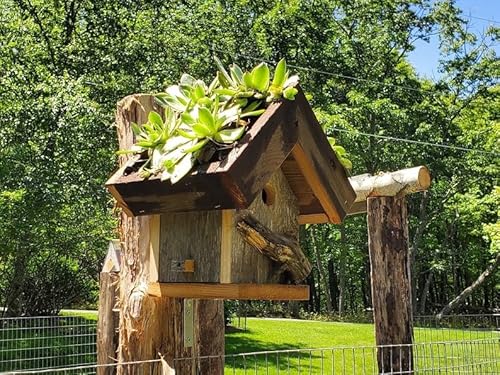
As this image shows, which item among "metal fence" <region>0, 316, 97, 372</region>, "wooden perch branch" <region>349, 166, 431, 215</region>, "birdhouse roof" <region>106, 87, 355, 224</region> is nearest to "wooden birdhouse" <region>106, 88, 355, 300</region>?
"birdhouse roof" <region>106, 87, 355, 224</region>

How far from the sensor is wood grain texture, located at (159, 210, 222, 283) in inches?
88.7

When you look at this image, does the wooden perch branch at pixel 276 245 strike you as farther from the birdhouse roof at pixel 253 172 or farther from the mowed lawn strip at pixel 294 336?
the mowed lawn strip at pixel 294 336

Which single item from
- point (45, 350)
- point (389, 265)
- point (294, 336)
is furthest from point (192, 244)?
point (294, 336)

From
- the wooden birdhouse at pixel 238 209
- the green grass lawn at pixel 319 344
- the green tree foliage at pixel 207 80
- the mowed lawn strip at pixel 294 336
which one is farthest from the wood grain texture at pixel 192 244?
the mowed lawn strip at pixel 294 336

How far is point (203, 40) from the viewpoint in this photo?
46.9 ft

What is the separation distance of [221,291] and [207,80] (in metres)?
12.1

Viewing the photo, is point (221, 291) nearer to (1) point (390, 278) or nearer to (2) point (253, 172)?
(2) point (253, 172)

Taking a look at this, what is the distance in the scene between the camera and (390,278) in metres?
4.41

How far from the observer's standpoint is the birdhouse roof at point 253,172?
81.8 inches

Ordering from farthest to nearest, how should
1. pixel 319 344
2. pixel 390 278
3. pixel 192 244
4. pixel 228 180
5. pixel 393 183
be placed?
pixel 319 344, pixel 390 278, pixel 393 183, pixel 192 244, pixel 228 180

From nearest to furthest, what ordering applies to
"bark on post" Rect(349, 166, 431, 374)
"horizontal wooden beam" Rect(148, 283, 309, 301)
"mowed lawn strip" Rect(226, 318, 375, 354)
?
"horizontal wooden beam" Rect(148, 283, 309, 301) → "bark on post" Rect(349, 166, 431, 374) → "mowed lawn strip" Rect(226, 318, 375, 354)

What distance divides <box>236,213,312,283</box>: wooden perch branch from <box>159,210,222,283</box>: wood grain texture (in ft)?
0.31

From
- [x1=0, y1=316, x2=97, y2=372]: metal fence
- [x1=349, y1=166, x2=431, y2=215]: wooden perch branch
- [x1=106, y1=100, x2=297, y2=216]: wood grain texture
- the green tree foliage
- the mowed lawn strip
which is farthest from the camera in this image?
the mowed lawn strip

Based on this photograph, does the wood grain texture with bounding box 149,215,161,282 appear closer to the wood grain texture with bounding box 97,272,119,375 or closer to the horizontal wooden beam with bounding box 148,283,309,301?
the horizontal wooden beam with bounding box 148,283,309,301
